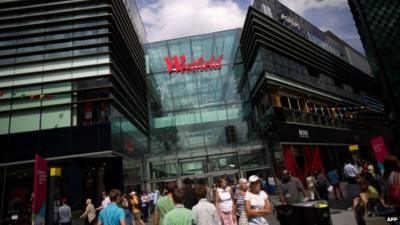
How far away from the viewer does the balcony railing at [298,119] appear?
24.4 meters

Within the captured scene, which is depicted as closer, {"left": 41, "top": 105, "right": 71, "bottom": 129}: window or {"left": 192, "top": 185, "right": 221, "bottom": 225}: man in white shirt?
{"left": 192, "top": 185, "right": 221, "bottom": 225}: man in white shirt

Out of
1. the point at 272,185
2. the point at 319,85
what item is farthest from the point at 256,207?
the point at 319,85

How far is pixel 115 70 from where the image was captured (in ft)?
70.4

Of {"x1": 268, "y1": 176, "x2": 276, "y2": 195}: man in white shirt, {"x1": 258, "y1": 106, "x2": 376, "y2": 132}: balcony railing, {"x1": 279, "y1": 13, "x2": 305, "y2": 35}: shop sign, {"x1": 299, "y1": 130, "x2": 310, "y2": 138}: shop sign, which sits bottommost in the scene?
{"x1": 268, "y1": 176, "x2": 276, "y2": 195}: man in white shirt

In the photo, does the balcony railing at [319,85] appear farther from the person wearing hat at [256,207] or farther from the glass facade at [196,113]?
the person wearing hat at [256,207]

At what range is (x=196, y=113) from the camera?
29.4 metres

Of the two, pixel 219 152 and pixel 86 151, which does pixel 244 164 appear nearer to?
pixel 219 152

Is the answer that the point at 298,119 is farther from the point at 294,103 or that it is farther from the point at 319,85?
the point at 319,85

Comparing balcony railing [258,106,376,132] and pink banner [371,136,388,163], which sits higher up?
balcony railing [258,106,376,132]

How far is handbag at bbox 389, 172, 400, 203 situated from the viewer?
4.23m

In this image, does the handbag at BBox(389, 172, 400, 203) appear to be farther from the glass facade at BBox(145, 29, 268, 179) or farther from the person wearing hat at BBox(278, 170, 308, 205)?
the glass facade at BBox(145, 29, 268, 179)

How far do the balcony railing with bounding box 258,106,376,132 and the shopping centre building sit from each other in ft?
0.45

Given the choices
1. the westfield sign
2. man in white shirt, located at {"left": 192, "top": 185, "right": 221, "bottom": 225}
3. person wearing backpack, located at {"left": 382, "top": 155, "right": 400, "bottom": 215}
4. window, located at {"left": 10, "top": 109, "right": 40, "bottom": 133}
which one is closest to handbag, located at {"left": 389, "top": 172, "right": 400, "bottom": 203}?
person wearing backpack, located at {"left": 382, "top": 155, "right": 400, "bottom": 215}

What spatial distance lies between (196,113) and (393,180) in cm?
2519
